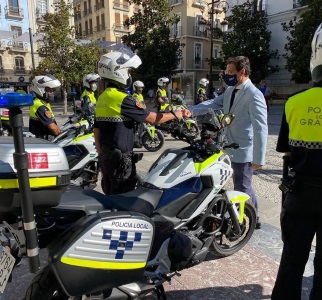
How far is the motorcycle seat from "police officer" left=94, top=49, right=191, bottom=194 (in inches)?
34.2

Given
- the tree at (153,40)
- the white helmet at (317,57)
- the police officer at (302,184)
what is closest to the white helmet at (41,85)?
the police officer at (302,184)

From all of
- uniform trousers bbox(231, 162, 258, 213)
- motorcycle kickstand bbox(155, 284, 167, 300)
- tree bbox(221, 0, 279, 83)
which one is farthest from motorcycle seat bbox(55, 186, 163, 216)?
tree bbox(221, 0, 279, 83)

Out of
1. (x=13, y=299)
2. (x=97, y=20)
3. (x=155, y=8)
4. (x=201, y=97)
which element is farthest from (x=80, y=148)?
(x=97, y=20)

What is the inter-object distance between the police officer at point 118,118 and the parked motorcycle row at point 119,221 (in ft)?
2.16

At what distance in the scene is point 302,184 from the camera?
1784 millimetres

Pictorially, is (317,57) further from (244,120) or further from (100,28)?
(100,28)

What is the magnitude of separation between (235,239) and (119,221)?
1611mm

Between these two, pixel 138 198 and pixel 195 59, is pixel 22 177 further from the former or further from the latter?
pixel 195 59

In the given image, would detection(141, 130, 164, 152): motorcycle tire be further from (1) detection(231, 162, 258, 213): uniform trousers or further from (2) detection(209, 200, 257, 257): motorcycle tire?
(2) detection(209, 200, 257, 257): motorcycle tire

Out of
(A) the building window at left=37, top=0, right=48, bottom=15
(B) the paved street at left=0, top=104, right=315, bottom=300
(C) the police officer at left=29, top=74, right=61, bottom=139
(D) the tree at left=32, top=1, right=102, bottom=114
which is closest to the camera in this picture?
(B) the paved street at left=0, top=104, right=315, bottom=300

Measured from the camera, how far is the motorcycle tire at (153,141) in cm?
796

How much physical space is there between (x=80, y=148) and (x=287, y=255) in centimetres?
346

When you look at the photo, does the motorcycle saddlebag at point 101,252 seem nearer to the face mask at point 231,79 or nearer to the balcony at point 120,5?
the face mask at point 231,79

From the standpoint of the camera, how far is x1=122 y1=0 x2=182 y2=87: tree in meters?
21.5
